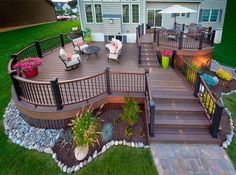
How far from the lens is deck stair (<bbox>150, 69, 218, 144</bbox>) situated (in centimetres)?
506

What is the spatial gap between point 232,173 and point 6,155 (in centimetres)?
606

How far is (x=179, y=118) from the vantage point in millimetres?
5496

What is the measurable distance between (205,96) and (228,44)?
12926 millimetres

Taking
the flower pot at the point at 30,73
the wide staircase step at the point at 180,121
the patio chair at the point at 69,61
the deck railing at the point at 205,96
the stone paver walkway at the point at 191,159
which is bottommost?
the stone paver walkway at the point at 191,159

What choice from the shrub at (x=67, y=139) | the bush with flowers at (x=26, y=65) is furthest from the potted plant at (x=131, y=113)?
the bush with flowers at (x=26, y=65)

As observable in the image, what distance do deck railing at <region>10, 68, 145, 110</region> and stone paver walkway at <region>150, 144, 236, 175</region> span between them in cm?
220

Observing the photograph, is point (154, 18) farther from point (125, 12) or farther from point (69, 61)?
point (69, 61)

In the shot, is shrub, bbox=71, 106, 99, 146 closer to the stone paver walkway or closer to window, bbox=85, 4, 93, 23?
the stone paver walkway

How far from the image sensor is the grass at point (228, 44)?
41.4ft

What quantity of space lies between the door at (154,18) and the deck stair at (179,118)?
31.6 feet

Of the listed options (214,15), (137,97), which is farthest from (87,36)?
(214,15)

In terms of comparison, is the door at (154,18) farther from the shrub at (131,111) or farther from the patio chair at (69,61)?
the shrub at (131,111)

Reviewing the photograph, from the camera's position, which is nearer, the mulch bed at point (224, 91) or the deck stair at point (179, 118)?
the deck stair at point (179, 118)

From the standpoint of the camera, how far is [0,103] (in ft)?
24.5
